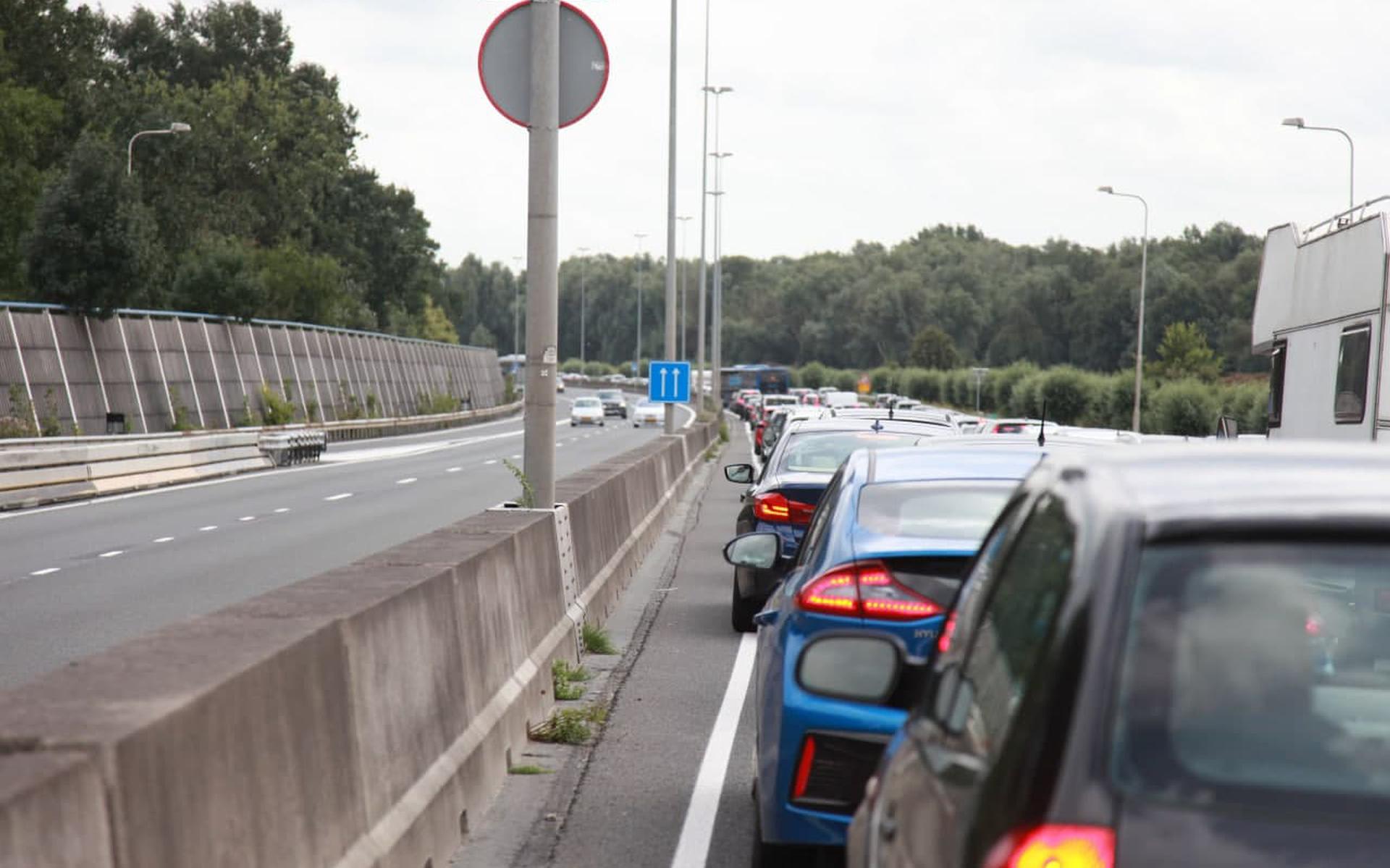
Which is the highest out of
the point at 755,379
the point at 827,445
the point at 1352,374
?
the point at 1352,374

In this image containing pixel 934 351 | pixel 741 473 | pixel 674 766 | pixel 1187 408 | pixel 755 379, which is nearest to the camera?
pixel 674 766

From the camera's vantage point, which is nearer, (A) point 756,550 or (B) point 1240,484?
(B) point 1240,484

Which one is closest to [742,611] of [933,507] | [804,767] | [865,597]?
→ [933,507]

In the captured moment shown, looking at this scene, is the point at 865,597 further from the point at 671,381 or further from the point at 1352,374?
the point at 671,381

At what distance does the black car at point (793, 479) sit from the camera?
13711mm

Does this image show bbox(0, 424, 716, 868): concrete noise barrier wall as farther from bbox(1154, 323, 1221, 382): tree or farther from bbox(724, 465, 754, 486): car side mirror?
bbox(1154, 323, 1221, 382): tree

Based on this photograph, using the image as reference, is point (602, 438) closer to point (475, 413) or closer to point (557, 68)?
point (475, 413)

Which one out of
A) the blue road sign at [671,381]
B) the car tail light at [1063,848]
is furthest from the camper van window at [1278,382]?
the blue road sign at [671,381]

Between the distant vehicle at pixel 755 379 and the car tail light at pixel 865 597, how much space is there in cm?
13105

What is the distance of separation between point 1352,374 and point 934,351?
14437 centimetres

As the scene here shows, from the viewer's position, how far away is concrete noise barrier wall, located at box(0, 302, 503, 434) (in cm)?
4588

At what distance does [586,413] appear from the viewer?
3642 inches

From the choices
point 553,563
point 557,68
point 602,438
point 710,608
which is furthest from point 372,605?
point 602,438

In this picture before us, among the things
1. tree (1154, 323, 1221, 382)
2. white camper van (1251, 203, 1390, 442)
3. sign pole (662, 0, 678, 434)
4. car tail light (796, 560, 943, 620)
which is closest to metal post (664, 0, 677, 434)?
sign pole (662, 0, 678, 434)
